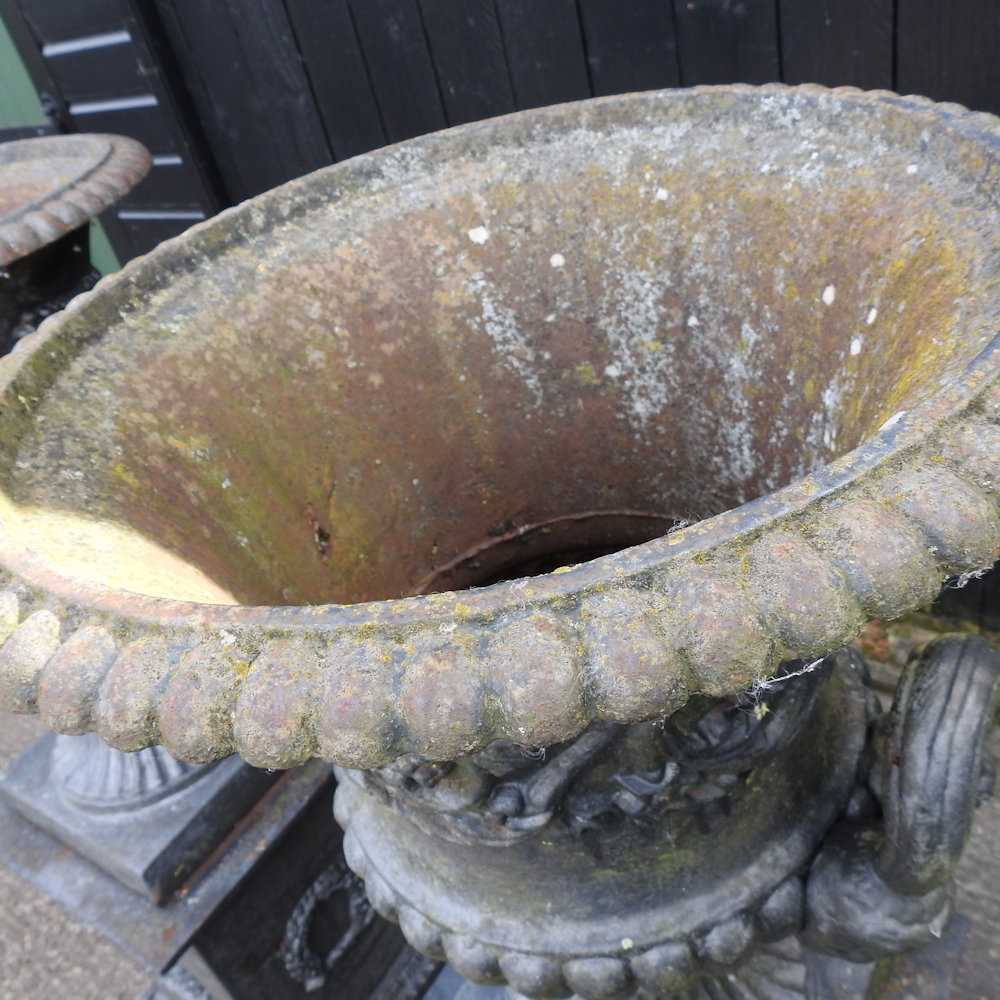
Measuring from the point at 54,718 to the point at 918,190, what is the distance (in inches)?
29.2

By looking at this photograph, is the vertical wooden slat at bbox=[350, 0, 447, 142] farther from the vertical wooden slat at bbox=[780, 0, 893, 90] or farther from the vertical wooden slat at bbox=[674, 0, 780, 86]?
the vertical wooden slat at bbox=[780, 0, 893, 90]

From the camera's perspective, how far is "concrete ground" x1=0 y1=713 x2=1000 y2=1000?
1.42m

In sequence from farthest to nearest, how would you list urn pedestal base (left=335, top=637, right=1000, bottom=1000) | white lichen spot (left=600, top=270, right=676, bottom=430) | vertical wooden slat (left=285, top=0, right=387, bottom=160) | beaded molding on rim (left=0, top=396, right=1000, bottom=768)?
vertical wooden slat (left=285, top=0, right=387, bottom=160), white lichen spot (left=600, top=270, right=676, bottom=430), urn pedestal base (left=335, top=637, right=1000, bottom=1000), beaded molding on rim (left=0, top=396, right=1000, bottom=768)

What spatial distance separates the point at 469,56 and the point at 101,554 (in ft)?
4.94

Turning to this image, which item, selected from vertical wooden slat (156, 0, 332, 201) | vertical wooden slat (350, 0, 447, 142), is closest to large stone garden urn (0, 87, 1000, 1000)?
vertical wooden slat (350, 0, 447, 142)

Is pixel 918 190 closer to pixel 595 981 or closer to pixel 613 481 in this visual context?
pixel 613 481

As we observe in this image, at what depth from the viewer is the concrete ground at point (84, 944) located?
55.8 inches

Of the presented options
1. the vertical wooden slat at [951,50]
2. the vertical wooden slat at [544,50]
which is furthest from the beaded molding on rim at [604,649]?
the vertical wooden slat at [544,50]

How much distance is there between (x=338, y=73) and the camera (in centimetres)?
206

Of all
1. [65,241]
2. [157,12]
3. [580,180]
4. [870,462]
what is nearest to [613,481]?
[580,180]

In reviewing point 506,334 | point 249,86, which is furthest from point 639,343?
point 249,86

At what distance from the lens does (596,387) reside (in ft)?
3.60

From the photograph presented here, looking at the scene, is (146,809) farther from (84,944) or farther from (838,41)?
(838,41)

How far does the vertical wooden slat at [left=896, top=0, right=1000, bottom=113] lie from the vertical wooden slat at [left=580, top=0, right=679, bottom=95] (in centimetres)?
38
